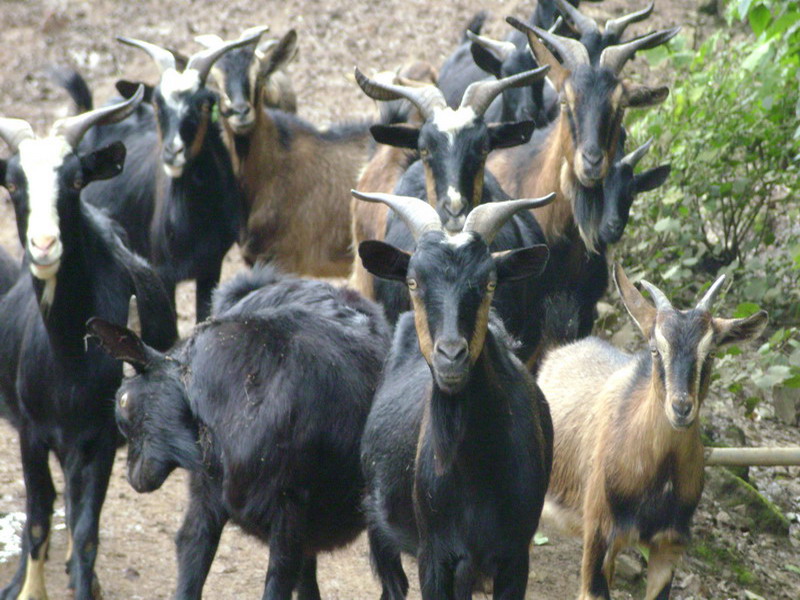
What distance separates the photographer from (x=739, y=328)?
6.14 m

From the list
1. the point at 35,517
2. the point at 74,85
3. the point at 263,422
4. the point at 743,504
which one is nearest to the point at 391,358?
the point at 263,422

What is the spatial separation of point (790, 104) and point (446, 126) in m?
2.87

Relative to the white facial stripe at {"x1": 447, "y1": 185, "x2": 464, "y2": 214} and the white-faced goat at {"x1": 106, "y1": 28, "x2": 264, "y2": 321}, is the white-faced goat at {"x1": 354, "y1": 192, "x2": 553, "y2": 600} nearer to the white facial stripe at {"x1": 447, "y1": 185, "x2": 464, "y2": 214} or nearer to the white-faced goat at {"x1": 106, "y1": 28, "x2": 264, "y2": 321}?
the white facial stripe at {"x1": 447, "y1": 185, "x2": 464, "y2": 214}

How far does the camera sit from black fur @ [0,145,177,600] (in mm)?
6129

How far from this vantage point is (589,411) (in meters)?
7.19

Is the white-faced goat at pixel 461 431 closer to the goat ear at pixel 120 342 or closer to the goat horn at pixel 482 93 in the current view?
the goat ear at pixel 120 342

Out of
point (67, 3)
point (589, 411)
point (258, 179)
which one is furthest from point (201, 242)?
point (67, 3)

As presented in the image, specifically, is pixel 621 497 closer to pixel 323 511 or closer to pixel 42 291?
pixel 323 511

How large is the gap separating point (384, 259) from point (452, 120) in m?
2.37

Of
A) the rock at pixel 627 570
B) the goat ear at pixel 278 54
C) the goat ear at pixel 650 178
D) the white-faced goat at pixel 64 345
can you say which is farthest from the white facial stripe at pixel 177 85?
the rock at pixel 627 570

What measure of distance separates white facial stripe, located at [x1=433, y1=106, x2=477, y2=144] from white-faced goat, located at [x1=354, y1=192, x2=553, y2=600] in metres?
2.00

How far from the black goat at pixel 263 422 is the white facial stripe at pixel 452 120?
1655 millimetres

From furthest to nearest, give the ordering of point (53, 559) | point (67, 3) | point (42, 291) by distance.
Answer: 1. point (67, 3)
2. point (53, 559)
3. point (42, 291)

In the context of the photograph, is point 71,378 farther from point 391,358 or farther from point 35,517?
point 391,358
